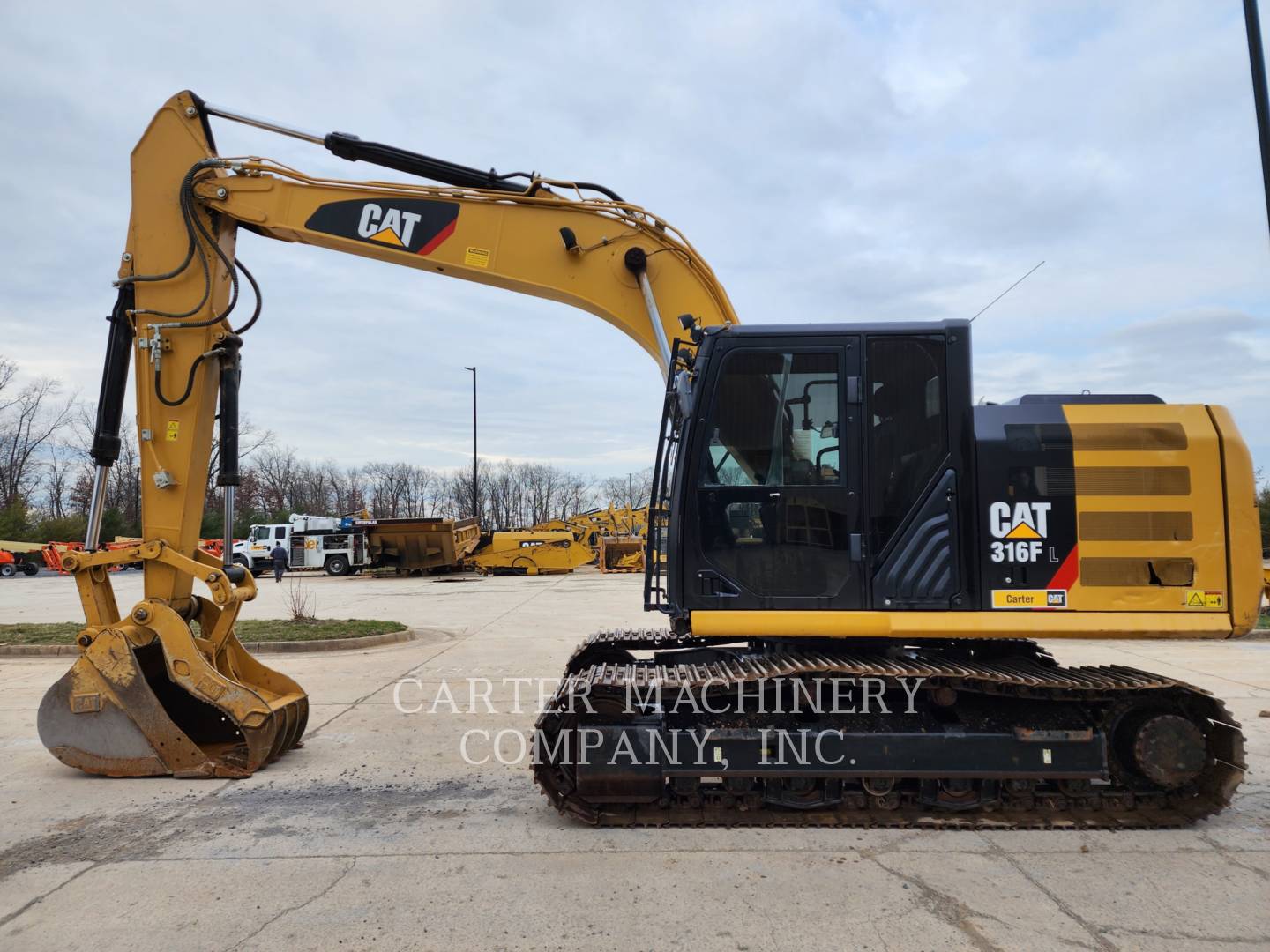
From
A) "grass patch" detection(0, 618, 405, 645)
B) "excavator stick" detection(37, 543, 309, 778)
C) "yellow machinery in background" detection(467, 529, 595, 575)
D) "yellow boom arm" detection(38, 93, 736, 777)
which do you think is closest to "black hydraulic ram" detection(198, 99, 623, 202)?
"yellow boom arm" detection(38, 93, 736, 777)

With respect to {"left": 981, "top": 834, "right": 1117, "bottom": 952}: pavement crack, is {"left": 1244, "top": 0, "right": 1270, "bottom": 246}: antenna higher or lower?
higher

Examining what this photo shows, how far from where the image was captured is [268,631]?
12.2 meters

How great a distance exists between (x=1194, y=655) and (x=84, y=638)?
12.6 metres

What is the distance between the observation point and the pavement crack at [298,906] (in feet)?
11.1

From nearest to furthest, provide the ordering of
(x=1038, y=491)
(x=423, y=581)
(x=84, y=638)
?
(x=1038, y=491)
(x=84, y=638)
(x=423, y=581)

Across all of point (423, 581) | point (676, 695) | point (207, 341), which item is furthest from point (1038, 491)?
point (423, 581)

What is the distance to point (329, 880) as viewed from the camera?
13.0 ft

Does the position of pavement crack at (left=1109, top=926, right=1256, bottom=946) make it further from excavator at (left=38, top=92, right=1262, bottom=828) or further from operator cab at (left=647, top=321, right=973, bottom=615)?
operator cab at (left=647, top=321, right=973, bottom=615)

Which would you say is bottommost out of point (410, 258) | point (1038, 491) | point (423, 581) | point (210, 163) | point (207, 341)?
point (423, 581)

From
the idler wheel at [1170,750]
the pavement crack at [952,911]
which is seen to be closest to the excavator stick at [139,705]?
the pavement crack at [952,911]

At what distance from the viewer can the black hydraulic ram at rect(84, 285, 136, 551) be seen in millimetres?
5895

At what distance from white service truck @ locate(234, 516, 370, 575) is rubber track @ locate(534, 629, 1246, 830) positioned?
1187 inches

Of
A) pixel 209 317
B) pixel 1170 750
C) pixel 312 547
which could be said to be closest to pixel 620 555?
pixel 312 547

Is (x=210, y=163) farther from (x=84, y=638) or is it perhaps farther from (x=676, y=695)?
(x=676, y=695)
